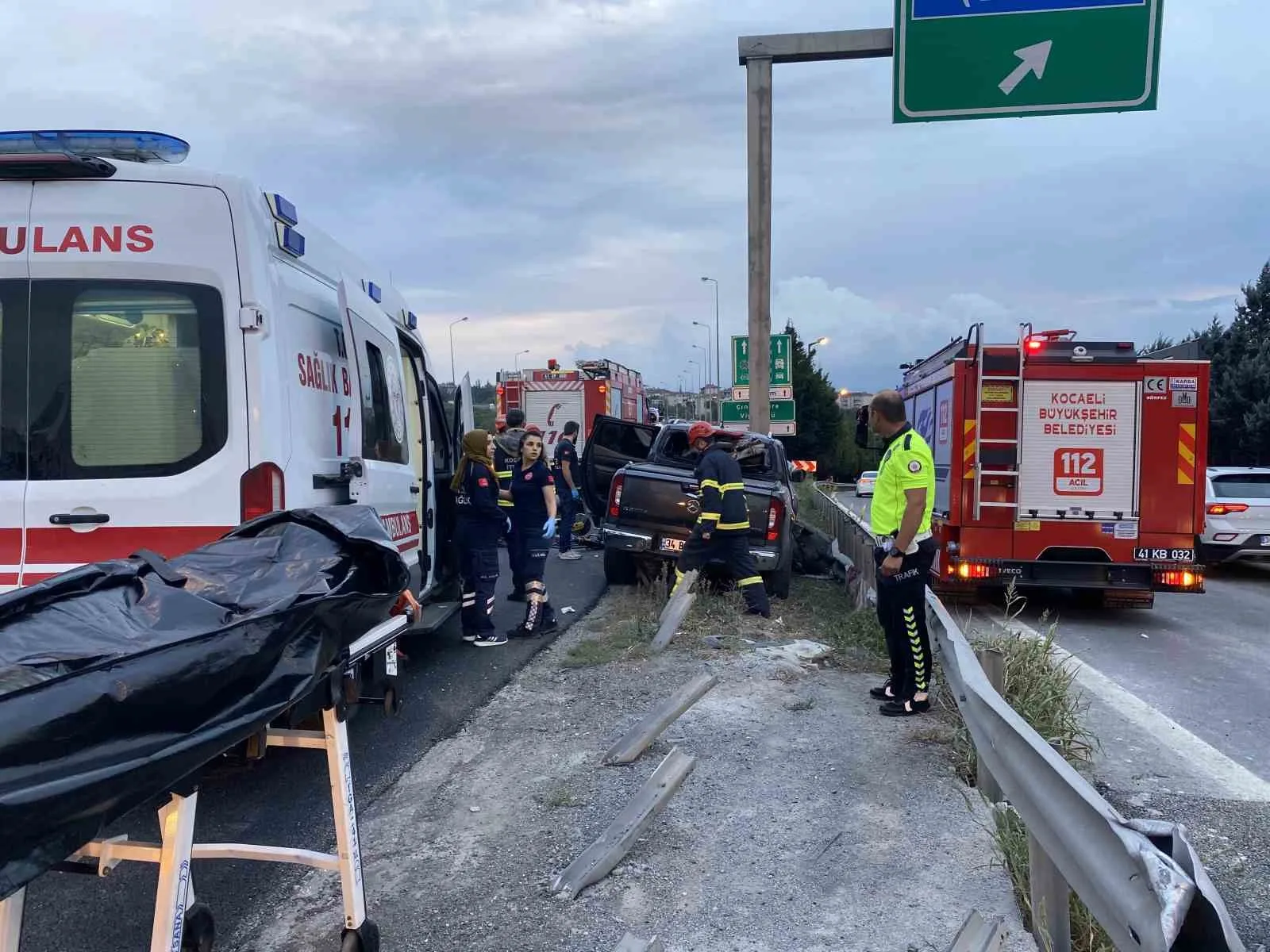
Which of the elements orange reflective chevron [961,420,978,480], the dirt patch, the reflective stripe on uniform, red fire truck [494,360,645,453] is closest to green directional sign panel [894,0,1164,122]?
orange reflective chevron [961,420,978,480]

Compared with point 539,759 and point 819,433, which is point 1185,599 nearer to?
point 539,759

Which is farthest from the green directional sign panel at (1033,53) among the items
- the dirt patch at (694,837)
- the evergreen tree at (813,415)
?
the evergreen tree at (813,415)

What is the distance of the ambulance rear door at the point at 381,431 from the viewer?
15.8 feet

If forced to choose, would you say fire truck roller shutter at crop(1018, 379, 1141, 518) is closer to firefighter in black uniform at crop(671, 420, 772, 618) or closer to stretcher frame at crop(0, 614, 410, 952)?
firefighter in black uniform at crop(671, 420, 772, 618)

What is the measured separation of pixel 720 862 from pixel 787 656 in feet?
10.5

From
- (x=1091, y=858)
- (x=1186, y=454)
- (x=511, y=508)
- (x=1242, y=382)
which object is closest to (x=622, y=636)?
(x=511, y=508)

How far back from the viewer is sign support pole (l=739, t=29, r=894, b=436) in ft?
31.2

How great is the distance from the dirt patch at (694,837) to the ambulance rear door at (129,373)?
5.26 ft

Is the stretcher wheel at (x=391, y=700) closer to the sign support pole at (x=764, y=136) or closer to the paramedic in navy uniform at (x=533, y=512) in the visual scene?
the paramedic in navy uniform at (x=533, y=512)

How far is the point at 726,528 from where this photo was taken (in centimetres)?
816

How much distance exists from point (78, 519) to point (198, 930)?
179 centimetres

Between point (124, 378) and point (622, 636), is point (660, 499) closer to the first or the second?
point (622, 636)

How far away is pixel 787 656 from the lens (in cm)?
668

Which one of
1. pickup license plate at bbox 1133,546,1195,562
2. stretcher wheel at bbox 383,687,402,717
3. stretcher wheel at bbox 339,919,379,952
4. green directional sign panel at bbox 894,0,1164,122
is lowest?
stretcher wheel at bbox 339,919,379,952
